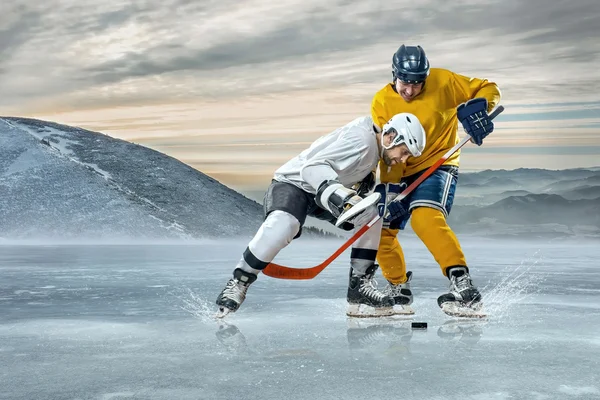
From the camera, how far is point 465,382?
2.64m

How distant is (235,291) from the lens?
4.16 metres

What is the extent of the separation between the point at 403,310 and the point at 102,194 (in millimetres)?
37468

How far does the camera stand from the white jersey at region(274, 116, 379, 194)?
12.9ft

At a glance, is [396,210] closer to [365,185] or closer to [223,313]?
[365,185]

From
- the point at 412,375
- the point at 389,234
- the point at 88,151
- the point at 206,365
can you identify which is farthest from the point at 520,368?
the point at 88,151

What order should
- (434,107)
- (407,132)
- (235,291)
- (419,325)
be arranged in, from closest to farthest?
(419,325), (407,132), (235,291), (434,107)

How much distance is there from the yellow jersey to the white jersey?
323 mm

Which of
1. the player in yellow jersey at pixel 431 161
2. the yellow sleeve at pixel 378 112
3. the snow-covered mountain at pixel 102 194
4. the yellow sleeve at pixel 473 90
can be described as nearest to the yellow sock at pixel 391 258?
the player in yellow jersey at pixel 431 161

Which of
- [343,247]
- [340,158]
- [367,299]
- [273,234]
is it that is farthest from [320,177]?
[367,299]

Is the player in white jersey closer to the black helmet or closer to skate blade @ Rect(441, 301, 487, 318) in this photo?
the black helmet

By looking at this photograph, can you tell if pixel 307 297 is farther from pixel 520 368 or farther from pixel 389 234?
pixel 520 368

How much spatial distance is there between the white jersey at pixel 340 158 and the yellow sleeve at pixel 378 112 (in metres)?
0.34

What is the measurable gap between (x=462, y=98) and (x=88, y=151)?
42448 millimetres

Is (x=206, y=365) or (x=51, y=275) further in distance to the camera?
(x=51, y=275)
